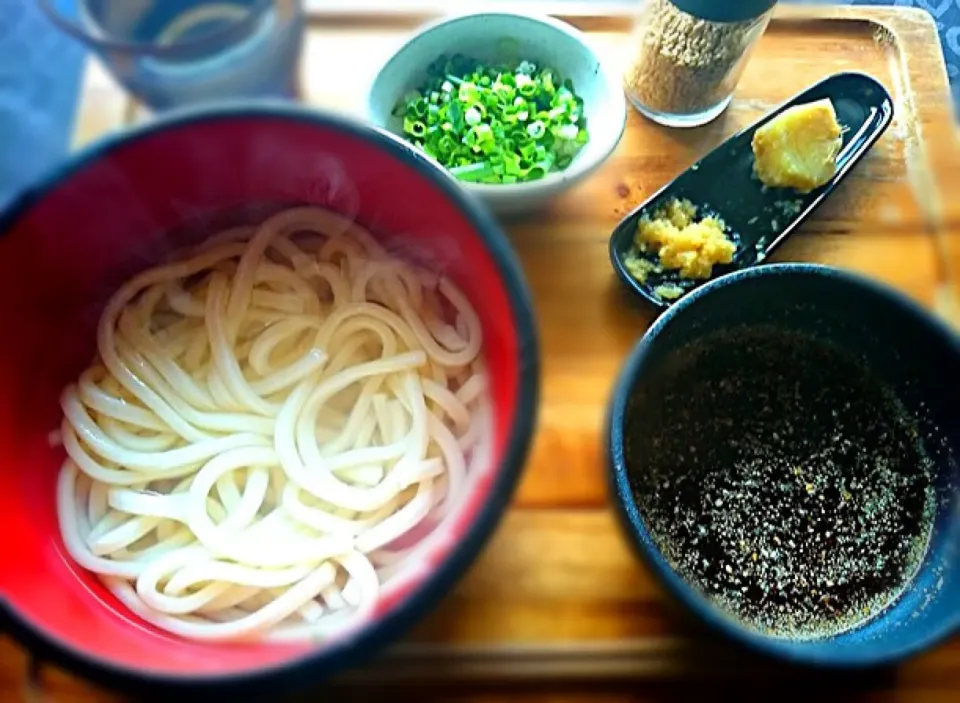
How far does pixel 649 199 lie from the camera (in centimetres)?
88

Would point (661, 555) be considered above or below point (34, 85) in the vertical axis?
below

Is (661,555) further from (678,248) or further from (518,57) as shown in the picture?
(518,57)

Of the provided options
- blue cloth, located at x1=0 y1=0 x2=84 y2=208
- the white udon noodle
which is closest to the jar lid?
the white udon noodle

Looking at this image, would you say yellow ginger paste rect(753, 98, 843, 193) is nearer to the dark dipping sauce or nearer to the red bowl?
the dark dipping sauce

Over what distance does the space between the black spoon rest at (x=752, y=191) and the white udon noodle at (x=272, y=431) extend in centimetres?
21

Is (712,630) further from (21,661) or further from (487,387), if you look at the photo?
(21,661)

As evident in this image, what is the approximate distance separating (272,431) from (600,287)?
1.01ft

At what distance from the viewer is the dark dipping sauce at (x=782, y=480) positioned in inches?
29.9

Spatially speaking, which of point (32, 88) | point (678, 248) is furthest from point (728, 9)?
point (32, 88)

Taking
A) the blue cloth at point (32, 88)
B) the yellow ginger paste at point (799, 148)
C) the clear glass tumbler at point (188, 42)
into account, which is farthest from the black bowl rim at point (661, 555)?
the blue cloth at point (32, 88)

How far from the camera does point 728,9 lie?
838mm

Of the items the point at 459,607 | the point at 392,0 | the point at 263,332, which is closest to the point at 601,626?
the point at 459,607

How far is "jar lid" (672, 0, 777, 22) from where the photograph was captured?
0.83 m

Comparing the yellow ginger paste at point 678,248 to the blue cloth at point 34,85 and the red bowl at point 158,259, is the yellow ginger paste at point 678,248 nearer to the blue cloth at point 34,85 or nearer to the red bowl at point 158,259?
the red bowl at point 158,259
